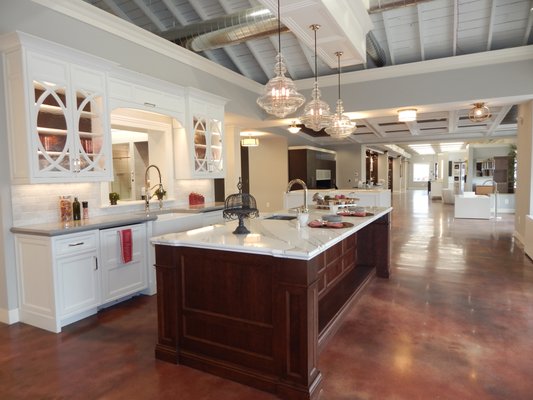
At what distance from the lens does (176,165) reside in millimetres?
5230

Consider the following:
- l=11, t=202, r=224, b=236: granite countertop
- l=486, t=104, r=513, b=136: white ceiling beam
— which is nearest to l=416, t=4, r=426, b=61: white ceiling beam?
l=486, t=104, r=513, b=136: white ceiling beam

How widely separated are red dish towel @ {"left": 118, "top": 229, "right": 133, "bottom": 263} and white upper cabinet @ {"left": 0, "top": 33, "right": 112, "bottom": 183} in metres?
0.65

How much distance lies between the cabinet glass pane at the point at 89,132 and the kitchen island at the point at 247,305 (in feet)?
5.39

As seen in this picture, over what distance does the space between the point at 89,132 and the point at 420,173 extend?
2683cm

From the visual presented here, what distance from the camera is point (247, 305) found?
7.72 feet

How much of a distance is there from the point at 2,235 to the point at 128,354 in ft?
5.63

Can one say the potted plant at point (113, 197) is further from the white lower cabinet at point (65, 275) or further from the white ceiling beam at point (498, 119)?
the white ceiling beam at point (498, 119)

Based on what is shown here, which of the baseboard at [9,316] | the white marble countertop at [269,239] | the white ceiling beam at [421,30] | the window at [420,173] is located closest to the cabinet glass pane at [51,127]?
the baseboard at [9,316]

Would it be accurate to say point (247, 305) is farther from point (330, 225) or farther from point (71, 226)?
point (71, 226)

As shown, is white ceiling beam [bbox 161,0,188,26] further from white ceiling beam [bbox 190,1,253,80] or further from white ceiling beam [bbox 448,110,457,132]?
white ceiling beam [bbox 448,110,457,132]

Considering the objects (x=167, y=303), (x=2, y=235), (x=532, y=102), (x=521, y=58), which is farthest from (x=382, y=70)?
(x=2, y=235)

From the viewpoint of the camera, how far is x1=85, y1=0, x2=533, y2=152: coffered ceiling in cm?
460

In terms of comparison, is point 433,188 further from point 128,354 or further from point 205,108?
point 128,354

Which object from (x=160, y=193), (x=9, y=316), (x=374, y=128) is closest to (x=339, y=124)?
(x=160, y=193)
